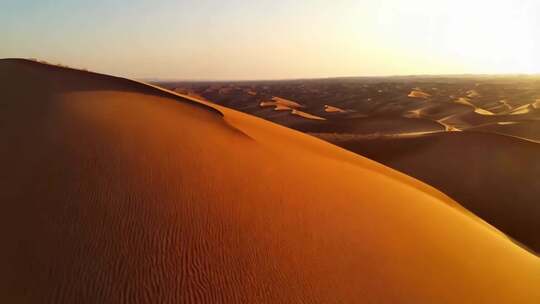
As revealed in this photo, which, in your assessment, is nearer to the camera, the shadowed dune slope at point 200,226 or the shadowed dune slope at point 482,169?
the shadowed dune slope at point 200,226

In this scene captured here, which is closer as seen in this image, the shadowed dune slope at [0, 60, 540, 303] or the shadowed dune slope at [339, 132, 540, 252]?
the shadowed dune slope at [0, 60, 540, 303]

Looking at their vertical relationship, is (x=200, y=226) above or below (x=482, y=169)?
above

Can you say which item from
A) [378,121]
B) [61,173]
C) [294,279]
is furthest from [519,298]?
[378,121]

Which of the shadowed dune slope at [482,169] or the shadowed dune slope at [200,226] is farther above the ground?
the shadowed dune slope at [200,226]

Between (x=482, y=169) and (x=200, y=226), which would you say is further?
(x=482, y=169)

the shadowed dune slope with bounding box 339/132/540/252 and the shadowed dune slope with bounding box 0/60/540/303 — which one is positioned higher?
the shadowed dune slope with bounding box 0/60/540/303
